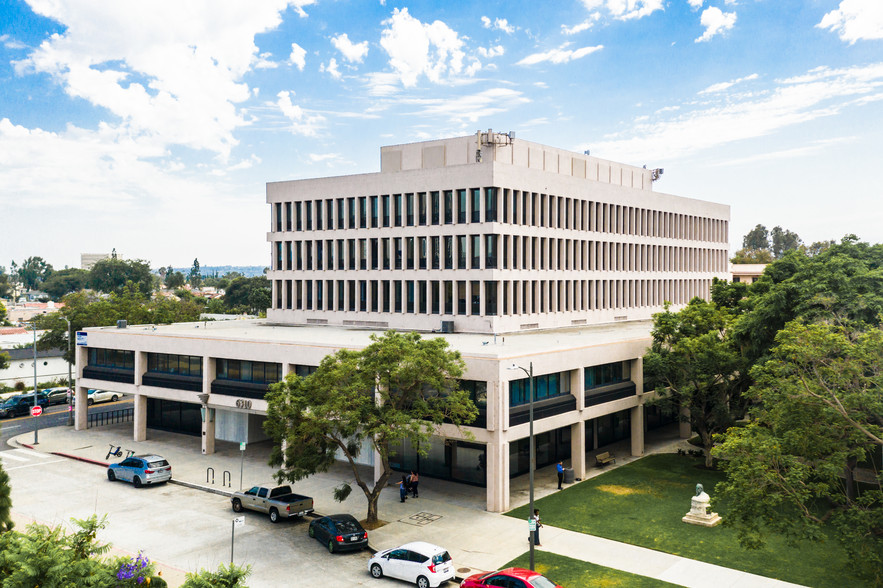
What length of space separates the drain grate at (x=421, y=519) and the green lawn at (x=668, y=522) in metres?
4.09

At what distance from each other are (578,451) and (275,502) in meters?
18.4

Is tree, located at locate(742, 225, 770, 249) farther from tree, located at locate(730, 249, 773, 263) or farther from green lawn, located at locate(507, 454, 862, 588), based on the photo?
green lawn, located at locate(507, 454, 862, 588)

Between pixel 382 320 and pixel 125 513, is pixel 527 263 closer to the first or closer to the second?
pixel 382 320

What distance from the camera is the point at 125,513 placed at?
3578cm

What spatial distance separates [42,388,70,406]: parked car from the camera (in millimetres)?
70188

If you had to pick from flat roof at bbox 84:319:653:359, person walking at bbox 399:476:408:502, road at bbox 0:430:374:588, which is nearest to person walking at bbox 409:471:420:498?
person walking at bbox 399:476:408:502

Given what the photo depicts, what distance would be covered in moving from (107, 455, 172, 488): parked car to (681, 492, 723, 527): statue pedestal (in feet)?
98.1

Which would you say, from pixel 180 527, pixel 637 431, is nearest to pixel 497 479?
pixel 180 527

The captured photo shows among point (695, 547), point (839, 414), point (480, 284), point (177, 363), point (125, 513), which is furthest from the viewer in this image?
point (480, 284)

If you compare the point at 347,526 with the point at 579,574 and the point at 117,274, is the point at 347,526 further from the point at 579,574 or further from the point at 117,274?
the point at 117,274

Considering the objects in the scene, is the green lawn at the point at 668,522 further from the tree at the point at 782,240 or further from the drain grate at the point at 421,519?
the tree at the point at 782,240

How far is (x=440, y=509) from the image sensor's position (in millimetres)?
36375

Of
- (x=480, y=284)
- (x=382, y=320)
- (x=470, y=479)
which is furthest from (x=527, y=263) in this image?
(x=470, y=479)

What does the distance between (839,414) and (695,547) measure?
970 cm
